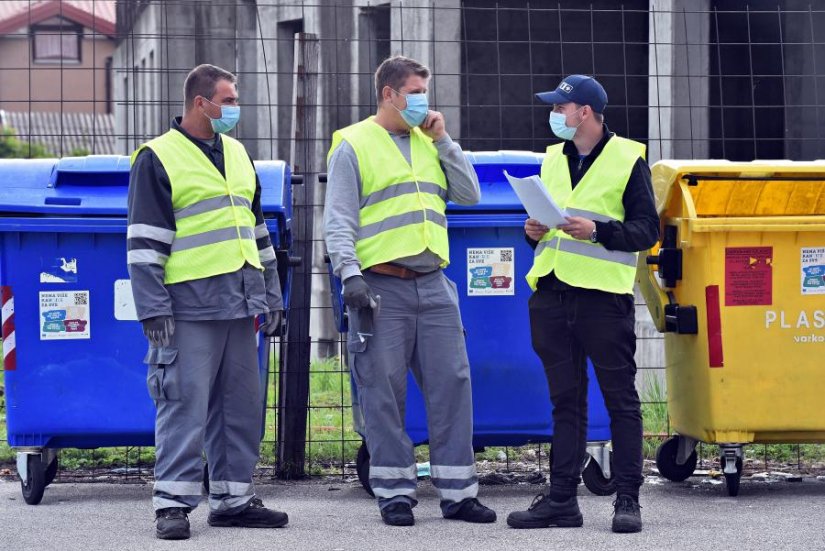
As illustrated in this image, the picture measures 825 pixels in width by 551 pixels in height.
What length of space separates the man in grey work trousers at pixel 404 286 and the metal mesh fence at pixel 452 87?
1.10m

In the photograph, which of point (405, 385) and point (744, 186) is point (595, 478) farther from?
point (744, 186)

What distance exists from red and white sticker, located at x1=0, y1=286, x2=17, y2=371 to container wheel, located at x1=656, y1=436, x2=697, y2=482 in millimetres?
2915

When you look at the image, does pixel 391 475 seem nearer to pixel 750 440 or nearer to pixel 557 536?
pixel 557 536

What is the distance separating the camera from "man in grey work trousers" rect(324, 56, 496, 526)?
5.34 metres

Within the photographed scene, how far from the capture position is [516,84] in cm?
1516

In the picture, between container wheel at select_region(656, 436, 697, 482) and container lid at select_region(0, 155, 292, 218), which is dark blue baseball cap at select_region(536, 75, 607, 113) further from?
container wheel at select_region(656, 436, 697, 482)

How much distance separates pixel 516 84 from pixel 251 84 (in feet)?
16.4

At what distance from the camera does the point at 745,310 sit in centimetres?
586

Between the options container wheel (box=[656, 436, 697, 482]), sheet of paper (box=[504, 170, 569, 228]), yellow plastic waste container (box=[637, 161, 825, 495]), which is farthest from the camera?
container wheel (box=[656, 436, 697, 482])

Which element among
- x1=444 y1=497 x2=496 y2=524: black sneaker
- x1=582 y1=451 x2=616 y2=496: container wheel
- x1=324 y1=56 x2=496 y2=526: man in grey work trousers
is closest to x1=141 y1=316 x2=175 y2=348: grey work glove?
x1=324 y1=56 x2=496 y2=526: man in grey work trousers

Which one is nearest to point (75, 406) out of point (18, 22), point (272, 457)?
point (272, 457)

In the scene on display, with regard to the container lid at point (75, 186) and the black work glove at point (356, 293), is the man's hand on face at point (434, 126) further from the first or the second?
the container lid at point (75, 186)

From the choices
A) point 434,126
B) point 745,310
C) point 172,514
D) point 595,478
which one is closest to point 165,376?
point 172,514

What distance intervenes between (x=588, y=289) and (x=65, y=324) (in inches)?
86.0
